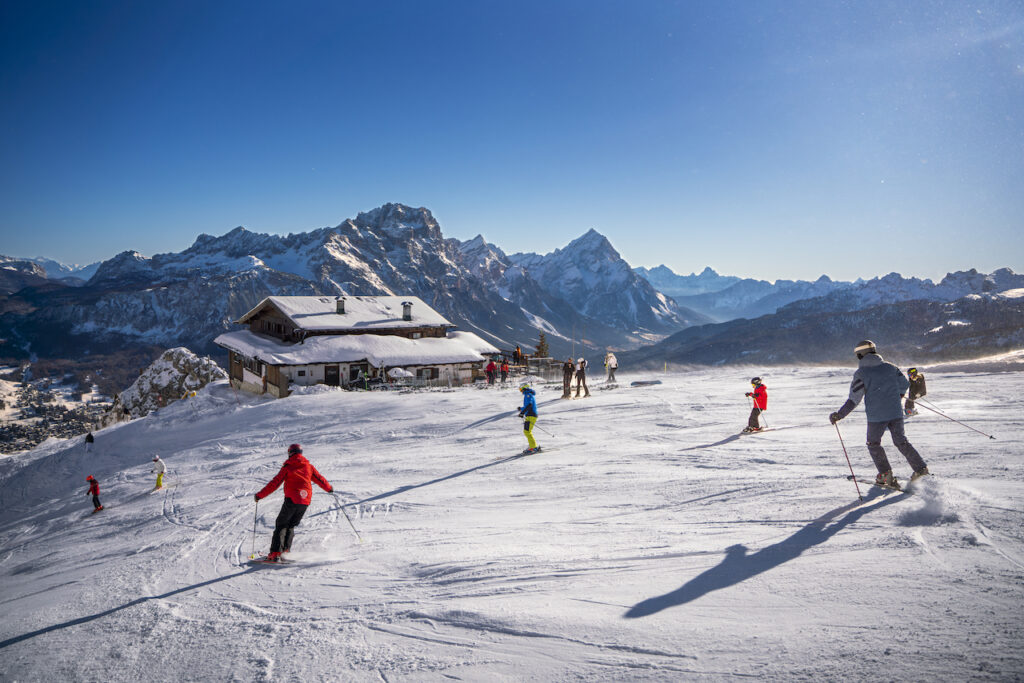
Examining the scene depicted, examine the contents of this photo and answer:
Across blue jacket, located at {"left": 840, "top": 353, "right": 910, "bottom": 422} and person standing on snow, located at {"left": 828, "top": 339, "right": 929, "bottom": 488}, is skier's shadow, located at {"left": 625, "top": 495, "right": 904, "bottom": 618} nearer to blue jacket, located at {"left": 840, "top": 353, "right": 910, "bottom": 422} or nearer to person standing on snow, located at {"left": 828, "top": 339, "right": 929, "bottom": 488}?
person standing on snow, located at {"left": 828, "top": 339, "right": 929, "bottom": 488}

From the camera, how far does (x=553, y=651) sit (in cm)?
413

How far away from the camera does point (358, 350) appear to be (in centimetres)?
3384

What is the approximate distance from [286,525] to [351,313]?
113ft

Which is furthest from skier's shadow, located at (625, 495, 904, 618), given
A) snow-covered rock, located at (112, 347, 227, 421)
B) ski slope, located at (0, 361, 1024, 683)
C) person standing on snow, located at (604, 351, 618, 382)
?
snow-covered rock, located at (112, 347, 227, 421)

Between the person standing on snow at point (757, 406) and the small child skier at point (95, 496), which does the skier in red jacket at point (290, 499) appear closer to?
the person standing on snow at point (757, 406)

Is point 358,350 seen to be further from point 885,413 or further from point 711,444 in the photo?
point 885,413

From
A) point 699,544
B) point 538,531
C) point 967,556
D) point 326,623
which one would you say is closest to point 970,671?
point 967,556

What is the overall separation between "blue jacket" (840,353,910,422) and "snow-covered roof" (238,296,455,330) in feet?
112

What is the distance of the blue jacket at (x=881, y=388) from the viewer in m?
6.92

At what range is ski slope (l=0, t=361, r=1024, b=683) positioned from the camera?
3969 mm

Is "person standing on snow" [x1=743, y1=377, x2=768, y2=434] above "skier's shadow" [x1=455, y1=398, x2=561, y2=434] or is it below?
above

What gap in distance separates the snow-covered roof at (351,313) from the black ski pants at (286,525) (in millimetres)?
30363

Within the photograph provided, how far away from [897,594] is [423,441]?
13.0 meters

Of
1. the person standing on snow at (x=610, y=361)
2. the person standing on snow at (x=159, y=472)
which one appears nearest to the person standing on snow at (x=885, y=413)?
the person standing on snow at (x=610, y=361)
